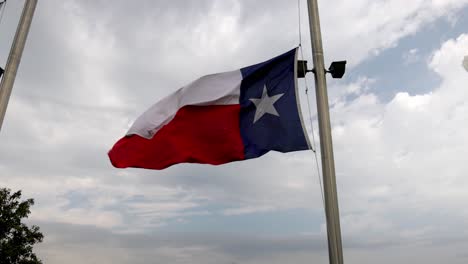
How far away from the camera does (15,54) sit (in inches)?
379

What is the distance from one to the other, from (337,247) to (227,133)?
3.95 meters

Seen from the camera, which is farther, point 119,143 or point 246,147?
point 119,143

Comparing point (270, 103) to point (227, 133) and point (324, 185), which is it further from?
point (324, 185)

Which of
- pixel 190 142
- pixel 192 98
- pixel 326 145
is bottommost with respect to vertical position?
pixel 326 145

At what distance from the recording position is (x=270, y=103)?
9.84 meters

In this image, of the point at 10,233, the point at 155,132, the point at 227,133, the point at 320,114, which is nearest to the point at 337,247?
the point at 320,114

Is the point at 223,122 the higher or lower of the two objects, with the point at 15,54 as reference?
lower

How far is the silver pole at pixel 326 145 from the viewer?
7.61 m

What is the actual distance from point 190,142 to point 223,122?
101 cm

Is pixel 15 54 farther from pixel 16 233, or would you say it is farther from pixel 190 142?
pixel 16 233

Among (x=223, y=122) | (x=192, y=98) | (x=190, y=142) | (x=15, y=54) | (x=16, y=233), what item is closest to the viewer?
(x=15, y=54)

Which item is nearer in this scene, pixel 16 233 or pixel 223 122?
pixel 223 122

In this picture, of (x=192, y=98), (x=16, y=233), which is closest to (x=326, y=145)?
(x=192, y=98)

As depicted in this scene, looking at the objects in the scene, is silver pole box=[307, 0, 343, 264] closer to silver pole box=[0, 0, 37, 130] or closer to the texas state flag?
the texas state flag
